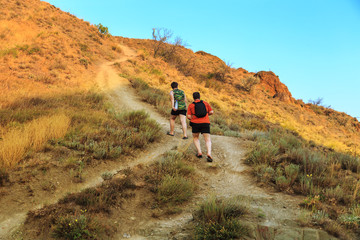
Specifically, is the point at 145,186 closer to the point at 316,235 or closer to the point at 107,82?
the point at 316,235

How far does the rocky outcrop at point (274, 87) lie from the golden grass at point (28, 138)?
32622 mm

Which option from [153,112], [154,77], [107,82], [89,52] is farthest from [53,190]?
[89,52]

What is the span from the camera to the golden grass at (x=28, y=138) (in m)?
4.54

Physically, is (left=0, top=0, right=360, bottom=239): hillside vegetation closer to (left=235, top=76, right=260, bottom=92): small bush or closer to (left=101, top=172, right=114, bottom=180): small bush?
(left=101, top=172, right=114, bottom=180): small bush

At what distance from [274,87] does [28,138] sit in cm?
3621

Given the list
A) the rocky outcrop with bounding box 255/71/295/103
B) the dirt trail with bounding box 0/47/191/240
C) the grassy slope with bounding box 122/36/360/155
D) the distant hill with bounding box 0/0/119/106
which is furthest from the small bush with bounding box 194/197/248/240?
the rocky outcrop with bounding box 255/71/295/103

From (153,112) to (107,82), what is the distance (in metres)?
5.98

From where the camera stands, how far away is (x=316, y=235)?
295 centimetres

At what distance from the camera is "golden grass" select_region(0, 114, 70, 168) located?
454 cm

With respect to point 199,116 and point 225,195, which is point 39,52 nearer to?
point 199,116

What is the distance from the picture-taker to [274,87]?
35438 millimetres

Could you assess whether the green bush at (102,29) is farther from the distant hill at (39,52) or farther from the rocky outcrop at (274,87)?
the rocky outcrop at (274,87)

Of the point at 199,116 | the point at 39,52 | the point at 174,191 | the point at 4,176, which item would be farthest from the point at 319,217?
the point at 39,52

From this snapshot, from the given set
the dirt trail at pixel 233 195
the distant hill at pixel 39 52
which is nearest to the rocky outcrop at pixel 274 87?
the distant hill at pixel 39 52
